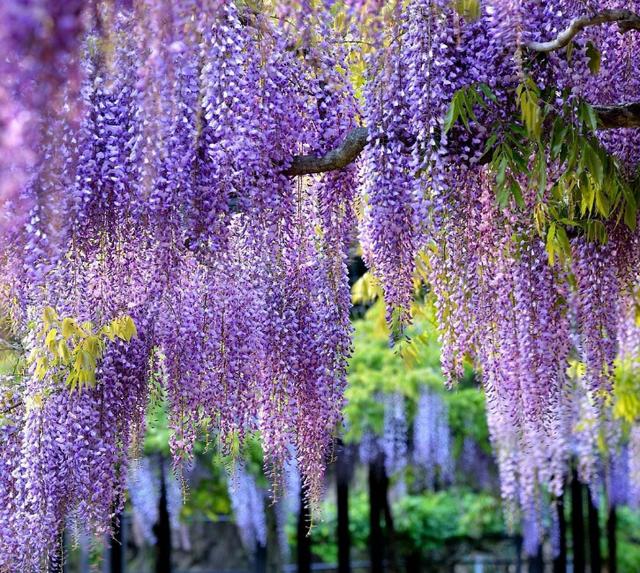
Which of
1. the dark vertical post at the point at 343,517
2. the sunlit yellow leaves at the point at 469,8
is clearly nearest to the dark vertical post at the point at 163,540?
the dark vertical post at the point at 343,517

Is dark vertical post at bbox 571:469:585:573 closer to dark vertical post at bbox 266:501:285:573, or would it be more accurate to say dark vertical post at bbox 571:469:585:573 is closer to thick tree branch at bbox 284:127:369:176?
dark vertical post at bbox 266:501:285:573

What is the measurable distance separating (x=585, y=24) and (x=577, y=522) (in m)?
9.57

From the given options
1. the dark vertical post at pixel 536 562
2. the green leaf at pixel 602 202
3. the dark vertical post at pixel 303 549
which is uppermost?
the green leaf at pixel 602 202

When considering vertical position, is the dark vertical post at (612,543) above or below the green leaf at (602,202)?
below

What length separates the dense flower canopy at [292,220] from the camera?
15.1 ft

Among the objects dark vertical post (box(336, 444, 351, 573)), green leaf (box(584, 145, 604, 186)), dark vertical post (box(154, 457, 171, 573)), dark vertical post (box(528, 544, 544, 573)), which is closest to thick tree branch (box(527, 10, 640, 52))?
green leaf (box(584, 145, 604, 186))

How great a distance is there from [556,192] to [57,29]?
313 centimetres

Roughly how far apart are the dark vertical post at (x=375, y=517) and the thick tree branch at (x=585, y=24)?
8.71 m

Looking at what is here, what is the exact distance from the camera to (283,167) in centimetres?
497

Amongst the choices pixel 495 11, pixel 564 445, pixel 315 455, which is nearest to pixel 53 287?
pixel 315 455

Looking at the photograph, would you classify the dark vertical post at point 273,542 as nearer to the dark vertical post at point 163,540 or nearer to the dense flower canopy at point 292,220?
the dark vertical post at point 163,540

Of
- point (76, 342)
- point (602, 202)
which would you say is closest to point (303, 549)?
point (76, 342)

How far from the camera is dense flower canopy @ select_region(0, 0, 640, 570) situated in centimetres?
461

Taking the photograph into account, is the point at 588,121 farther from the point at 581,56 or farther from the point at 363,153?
the point at 363,153
